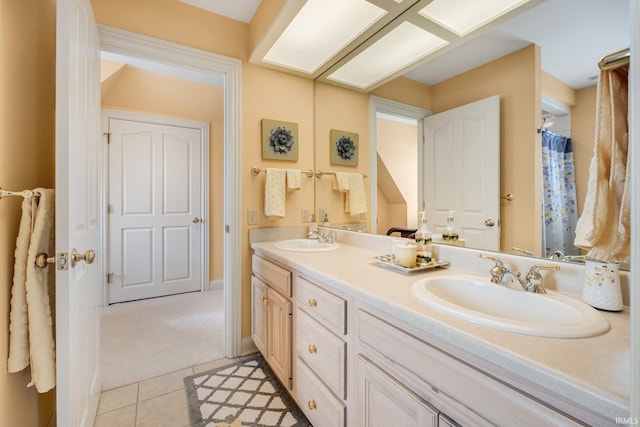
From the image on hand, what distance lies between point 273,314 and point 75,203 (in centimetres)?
110

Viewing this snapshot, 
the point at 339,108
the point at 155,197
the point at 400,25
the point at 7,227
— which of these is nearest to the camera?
the point at 7,227

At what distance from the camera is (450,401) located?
0.67 meters

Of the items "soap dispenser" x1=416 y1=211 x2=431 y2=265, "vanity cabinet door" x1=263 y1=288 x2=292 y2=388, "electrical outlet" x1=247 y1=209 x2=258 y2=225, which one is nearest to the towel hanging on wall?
"vanity cabinet door" x1=263 y1=288 x2=292 y2=388

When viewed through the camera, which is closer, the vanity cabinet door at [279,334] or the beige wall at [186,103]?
the vanity cabinet door at [279,334]

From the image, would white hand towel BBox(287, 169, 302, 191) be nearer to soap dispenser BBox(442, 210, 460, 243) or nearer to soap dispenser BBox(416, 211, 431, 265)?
soap dispenser BBox(416, 211, 431, 265)

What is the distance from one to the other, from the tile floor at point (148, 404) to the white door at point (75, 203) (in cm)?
13

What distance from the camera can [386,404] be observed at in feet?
2.80

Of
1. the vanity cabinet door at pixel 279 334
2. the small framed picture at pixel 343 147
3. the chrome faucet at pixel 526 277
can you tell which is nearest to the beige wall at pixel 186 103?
the small framed picture at pixel 343 147

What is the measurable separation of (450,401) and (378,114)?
151 centimetres

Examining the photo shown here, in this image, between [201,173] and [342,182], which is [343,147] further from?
[201,173]

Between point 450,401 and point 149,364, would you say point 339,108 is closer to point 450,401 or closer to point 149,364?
point 450,401

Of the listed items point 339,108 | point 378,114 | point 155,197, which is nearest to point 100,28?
point 339,108

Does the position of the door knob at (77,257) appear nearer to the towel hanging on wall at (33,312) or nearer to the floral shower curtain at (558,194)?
the towel hanging on wall at (33,312)

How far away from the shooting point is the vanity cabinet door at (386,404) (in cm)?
74
